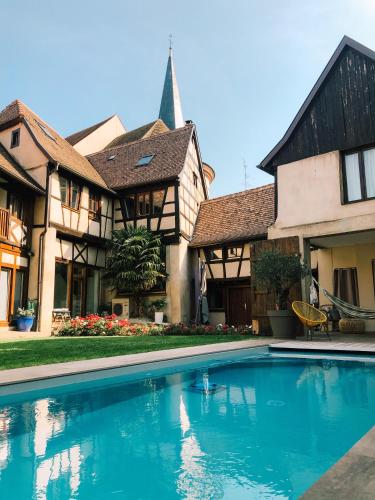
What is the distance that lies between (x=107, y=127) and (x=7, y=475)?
2349cm

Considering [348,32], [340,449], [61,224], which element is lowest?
[340,449]

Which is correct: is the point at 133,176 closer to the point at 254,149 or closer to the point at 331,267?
the point at 254,149

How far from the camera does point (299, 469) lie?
7.15ft

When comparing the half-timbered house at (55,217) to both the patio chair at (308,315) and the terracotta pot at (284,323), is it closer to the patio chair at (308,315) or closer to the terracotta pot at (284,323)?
the terracotta pot at (284,323)

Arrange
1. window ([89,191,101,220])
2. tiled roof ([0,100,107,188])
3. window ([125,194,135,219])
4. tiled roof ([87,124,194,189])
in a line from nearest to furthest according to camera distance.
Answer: tiled roof ([0,100,107,188]) < window ([89,191,101,220]) < tiled roof ([87,124,194,189]) < window ([125,194,135,219])

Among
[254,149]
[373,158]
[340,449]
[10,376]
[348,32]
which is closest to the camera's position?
[340,449]

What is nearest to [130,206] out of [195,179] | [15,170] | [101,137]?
[195,179]

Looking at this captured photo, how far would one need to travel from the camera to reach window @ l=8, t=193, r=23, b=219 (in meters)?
12.6

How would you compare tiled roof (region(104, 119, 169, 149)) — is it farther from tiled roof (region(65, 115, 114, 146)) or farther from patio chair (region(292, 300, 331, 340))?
patio chair (region(292, 300, 331, 340))

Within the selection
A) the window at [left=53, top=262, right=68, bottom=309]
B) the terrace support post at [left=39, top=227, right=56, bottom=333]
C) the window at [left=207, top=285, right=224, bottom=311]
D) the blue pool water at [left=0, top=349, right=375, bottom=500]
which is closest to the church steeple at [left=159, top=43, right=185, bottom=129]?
the window at [left=207, top=285, right=224, bottom=311]

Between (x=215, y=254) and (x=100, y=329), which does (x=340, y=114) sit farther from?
(x=100, y=329)

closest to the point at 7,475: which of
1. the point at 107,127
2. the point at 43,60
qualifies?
the point at 43,60

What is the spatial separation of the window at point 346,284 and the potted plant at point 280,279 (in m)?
3.17

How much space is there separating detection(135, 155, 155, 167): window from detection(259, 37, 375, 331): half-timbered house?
7.35 meters
